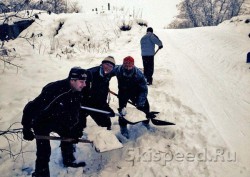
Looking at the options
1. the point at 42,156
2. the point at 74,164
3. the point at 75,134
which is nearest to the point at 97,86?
the point at 75,134

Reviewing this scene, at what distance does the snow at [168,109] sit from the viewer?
12.6 ft

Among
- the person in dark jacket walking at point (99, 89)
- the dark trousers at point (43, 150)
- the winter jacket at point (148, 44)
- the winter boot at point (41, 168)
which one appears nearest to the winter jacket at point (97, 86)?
the person in dark jacket walking at point (99, 89)

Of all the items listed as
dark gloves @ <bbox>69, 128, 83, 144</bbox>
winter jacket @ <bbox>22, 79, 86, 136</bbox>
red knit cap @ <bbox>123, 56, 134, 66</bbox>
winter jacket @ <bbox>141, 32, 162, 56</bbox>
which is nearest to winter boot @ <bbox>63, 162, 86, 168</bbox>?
dark gloves @ <bbox>69, 128, 83, 144</bbox>

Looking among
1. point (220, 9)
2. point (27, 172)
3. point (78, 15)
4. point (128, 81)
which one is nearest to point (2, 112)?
point (27, 172)

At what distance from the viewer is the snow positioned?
3854 mm

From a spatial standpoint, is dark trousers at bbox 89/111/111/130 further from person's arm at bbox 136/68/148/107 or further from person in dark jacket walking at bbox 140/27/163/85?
person in dark jacket walking at bbox 140/27/163/85

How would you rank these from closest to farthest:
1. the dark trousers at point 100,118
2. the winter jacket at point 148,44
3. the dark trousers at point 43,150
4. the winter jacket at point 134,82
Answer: the dark trousers at point 43,150 → the dark trousers at point 100,118 → the winter jacket at point 134,82 → the winter jacket at point 148,44

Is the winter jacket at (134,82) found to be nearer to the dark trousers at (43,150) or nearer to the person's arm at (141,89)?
the person's arm at (141,89)

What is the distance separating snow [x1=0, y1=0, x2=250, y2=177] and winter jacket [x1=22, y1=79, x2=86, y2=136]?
80 cm

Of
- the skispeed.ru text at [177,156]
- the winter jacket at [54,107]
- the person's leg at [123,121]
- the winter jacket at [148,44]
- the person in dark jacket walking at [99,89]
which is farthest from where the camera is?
the winter jacket at [148,44]

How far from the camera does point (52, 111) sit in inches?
124

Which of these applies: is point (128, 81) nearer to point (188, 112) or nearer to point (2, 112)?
point (188, 112)

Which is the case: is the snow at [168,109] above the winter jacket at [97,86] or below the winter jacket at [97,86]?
below

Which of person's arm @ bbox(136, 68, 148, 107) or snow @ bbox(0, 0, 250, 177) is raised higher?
person's arm @ bbox(136, 68, 148, 107)
